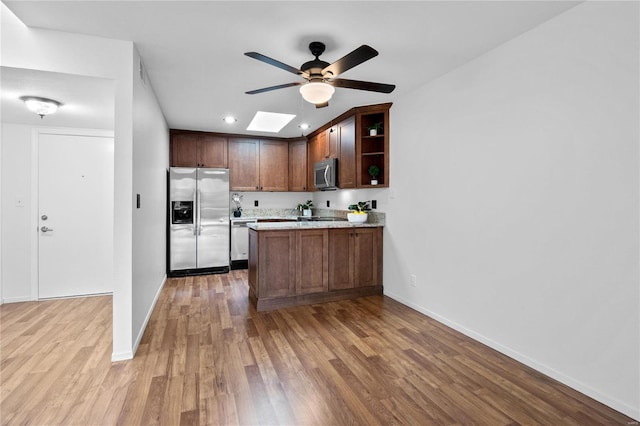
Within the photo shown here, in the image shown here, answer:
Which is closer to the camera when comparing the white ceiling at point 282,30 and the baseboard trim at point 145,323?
the white ceiling at point 282,30

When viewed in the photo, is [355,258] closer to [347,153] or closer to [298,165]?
[347,153]

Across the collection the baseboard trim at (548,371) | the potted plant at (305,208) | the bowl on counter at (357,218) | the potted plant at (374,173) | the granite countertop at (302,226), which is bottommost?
the baseboard trim at (548,371)

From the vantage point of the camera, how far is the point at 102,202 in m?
4.20

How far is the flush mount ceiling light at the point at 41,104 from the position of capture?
2.99 m

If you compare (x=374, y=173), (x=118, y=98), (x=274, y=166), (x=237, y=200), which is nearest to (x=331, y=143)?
(x=374, y=173)

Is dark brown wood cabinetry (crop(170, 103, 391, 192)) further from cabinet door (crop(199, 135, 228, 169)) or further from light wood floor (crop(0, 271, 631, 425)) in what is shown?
light wood floor (crop(0, 271, 631, 425))

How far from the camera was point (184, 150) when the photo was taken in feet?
17.9

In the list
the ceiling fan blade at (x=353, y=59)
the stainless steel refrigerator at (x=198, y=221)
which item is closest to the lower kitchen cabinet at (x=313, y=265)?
the stainless steel refrigerator at (x=198, y=221)

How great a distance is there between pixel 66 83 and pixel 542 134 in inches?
146

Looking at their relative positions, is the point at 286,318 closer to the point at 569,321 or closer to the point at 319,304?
the point at 319,304

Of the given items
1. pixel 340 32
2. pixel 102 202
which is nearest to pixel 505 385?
pixel 340 32

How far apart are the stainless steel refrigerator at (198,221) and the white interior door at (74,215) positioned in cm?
93

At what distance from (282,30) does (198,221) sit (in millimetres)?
3608

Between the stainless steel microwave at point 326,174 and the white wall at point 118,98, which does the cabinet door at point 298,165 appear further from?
the white wall at point 118,98
